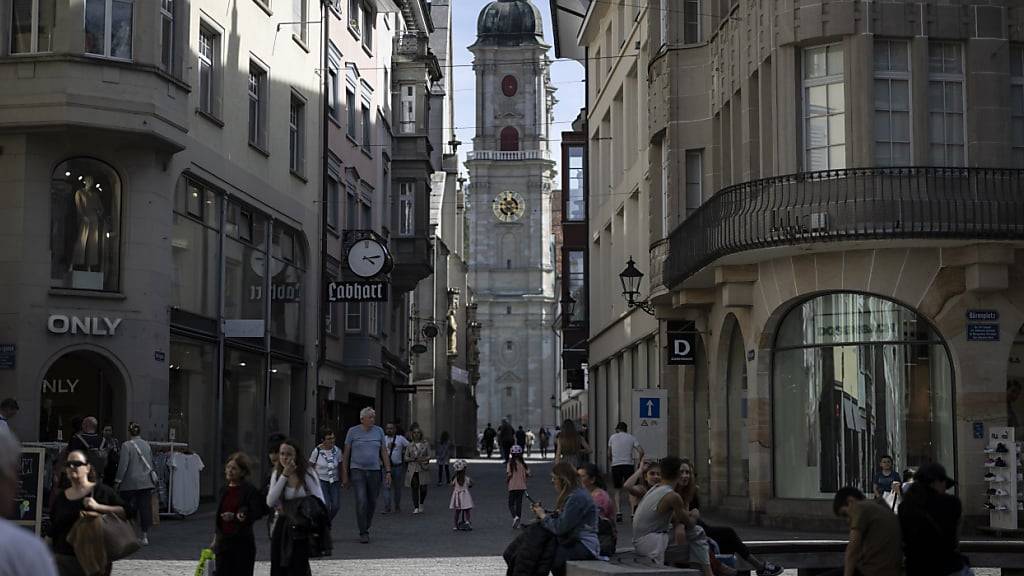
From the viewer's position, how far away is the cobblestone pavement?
17.7 metres

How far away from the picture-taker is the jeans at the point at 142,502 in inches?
837

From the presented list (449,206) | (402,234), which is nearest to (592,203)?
(402,234)

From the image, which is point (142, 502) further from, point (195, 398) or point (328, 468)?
point (195, 398)

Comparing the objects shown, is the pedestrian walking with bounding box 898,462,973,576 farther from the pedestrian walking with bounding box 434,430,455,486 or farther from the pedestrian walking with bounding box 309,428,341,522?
the pedestrian walking with bounding box 434,430,455,486

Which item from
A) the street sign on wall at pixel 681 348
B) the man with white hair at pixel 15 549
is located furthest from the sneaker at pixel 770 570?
the street sign on wall at pixel 681 348

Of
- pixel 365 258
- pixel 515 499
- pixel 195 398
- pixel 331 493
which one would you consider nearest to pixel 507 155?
pixel 365 258

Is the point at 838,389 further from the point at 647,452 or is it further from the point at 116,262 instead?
the point at 116,262

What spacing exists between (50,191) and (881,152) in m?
12.8

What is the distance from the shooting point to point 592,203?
49656mm

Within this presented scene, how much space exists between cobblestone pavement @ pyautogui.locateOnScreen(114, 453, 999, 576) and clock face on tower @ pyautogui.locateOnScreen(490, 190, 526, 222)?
125 m

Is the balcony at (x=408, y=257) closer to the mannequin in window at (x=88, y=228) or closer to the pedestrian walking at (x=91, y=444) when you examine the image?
the mannequin in window at (x=88, y=228)

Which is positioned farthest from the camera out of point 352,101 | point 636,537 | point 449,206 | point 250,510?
point 449,206

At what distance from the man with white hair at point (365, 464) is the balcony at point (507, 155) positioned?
133 metres

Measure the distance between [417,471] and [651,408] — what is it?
657cm
